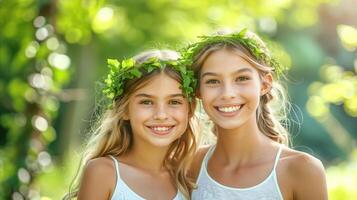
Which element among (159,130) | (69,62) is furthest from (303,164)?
(69,62)

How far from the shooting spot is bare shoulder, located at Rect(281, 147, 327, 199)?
12.4 feet

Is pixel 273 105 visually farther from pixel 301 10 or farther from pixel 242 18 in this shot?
pixel 301 10

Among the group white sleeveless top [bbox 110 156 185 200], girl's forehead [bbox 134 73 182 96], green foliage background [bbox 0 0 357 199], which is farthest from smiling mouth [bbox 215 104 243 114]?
green foliage background [bbox 0 0 357 199]

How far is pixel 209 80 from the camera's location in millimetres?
3949

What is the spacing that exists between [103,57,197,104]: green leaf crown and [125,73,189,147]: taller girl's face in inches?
2.0

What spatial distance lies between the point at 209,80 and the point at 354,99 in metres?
0.84

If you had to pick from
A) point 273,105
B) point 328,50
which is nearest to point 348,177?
point 273,105

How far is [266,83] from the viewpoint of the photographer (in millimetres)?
4086

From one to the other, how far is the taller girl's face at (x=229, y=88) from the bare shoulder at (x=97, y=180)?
562 millimetres

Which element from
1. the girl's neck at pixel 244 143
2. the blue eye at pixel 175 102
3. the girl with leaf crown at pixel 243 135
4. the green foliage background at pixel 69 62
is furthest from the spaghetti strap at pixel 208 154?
the green foliage background at pixel 69 62

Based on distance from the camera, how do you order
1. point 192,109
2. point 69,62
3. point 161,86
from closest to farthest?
1. point 161,86
2. point 192,109
3. point 69,62

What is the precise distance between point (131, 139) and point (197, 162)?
37cm

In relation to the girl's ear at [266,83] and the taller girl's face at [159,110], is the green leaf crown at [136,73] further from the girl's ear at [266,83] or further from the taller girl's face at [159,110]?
the girl's ear at [266,83]

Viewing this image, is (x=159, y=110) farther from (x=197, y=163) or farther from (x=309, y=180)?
(x=309, y=180)
